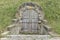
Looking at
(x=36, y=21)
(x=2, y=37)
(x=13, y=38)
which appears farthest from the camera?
(x=36, y=21)

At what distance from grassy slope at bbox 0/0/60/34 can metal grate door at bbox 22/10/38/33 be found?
0.75 metres

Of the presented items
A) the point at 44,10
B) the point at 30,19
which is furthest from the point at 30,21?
the point at 44,10

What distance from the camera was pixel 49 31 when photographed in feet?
27.0

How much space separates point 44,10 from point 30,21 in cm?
125

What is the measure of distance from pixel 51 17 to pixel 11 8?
5.89 ft

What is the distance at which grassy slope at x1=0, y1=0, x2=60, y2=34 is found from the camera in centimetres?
893

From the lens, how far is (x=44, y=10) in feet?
31.0

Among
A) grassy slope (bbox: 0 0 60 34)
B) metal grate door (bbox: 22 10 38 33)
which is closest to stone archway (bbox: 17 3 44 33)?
metal grate door (bbox: 22 10 38 33)

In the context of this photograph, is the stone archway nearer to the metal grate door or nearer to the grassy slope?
the metal grate door

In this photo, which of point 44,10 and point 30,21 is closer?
point 30,21

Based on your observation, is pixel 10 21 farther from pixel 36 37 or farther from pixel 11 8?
pixel 36 37

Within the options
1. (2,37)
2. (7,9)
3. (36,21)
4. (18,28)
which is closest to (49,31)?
(36,21)

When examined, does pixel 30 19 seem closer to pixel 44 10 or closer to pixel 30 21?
pixel 30 21

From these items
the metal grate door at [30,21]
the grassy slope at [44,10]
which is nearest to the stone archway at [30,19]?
the metal grate door at [30,21]
